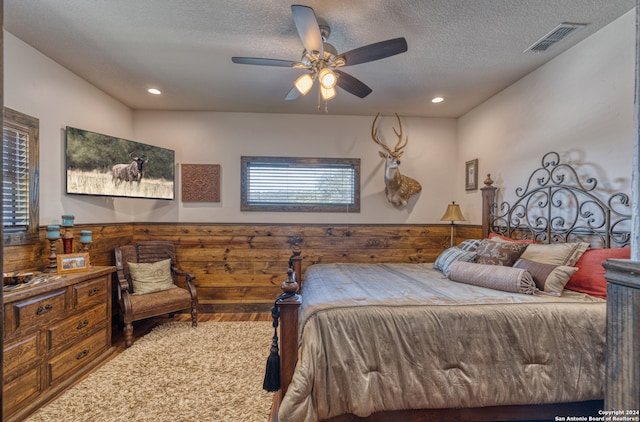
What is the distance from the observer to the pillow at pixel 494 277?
2.07 m

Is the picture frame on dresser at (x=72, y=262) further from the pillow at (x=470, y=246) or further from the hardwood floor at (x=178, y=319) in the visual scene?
the pillow at (x=470, y=246)

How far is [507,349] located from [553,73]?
2504mm

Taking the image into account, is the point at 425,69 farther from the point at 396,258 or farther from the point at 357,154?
the point at 396,258

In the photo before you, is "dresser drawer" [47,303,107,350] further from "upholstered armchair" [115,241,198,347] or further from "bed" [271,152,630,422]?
"bed" [271,152,630,422]

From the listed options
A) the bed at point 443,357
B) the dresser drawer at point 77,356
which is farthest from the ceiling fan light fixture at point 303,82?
the dresser drawer at point 77,356

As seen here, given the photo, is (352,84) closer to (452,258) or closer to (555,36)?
(555,36)

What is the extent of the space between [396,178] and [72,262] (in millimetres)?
3661

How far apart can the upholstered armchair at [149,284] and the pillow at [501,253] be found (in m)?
3.19

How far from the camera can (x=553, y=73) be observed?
8.51 ft

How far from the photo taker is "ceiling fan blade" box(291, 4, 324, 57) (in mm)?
1672

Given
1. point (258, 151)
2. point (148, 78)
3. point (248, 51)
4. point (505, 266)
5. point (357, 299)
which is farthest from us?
point (258, 151)

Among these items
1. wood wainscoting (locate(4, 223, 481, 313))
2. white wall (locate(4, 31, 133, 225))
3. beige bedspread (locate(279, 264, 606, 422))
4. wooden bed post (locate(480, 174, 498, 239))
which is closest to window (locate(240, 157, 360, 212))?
wood wainscoting (locate(4, 223, 481, 313))

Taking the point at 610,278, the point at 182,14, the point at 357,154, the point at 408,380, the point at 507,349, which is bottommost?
the point at 408,380

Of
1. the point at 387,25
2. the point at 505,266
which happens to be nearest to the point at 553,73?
the point at 387,25
